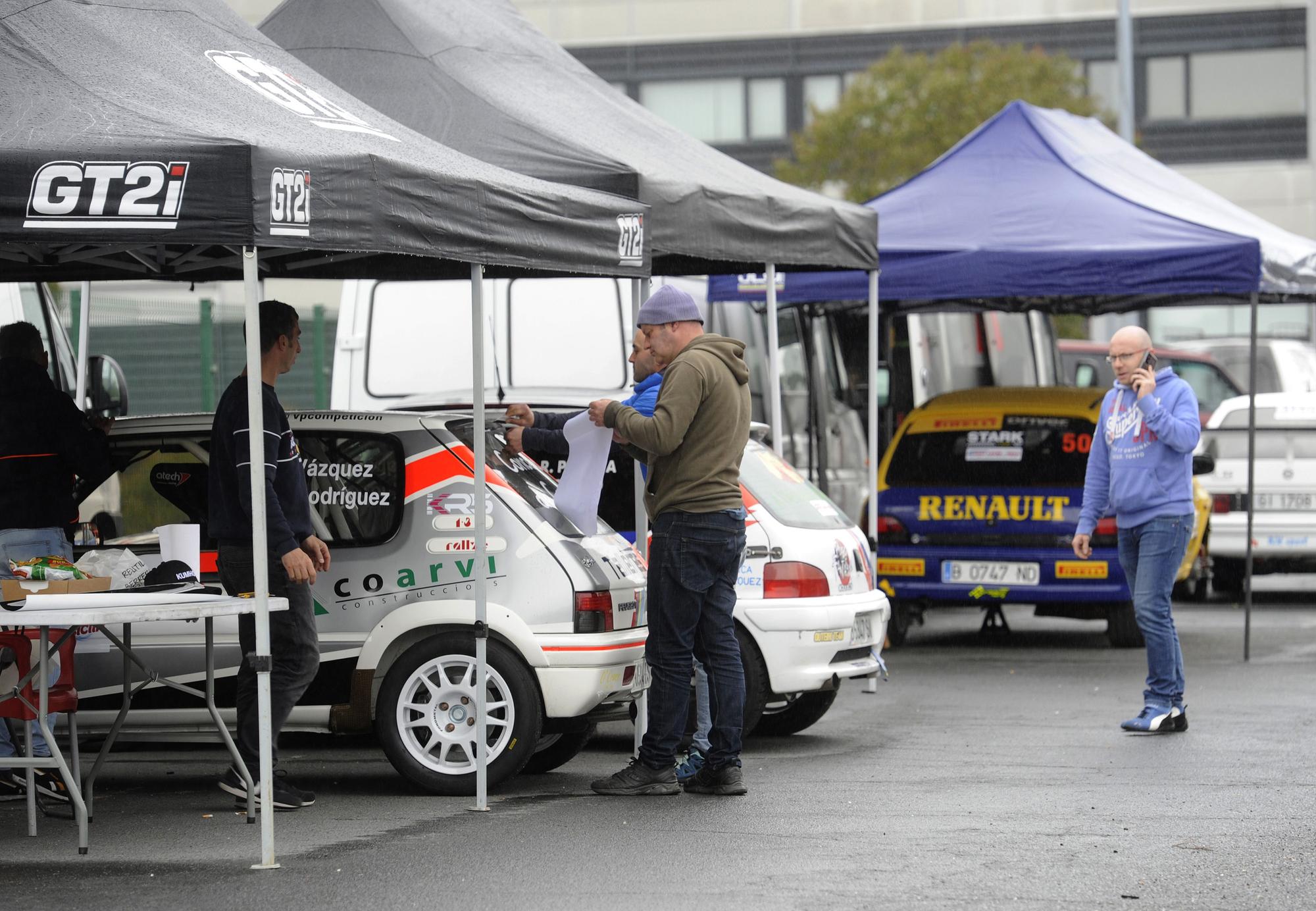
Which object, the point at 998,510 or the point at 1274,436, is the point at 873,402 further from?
the point at 1274,436

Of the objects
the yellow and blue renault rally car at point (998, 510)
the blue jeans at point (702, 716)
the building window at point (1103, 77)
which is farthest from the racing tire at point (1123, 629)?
the building window at point (1103, 77)

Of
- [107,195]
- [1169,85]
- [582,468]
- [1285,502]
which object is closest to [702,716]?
[582,468]

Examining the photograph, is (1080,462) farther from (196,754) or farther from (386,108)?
(196,754)

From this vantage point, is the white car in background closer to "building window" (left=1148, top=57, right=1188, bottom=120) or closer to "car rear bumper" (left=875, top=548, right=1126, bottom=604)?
"car rear bumper" (left=875, top=548, right=1126, bottom=604)

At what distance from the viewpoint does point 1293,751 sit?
361 inches

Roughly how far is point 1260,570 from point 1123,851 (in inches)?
417

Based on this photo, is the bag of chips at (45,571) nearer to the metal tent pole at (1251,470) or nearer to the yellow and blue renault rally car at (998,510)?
the yellow and blue renault rally car at (998,510)

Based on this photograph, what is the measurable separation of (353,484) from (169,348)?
10111 millimetres

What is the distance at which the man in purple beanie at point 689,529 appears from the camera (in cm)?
769

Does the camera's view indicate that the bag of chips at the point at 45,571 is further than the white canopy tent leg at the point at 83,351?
No

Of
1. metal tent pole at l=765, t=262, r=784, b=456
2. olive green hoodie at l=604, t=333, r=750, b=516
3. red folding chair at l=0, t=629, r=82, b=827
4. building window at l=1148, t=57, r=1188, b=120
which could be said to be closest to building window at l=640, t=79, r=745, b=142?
building window at l=1148, t=57, r=1188, b=120

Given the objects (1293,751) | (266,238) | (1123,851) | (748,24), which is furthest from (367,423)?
(748,24)

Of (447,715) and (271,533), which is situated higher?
(271,533)

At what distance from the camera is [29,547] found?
26.2 feet
